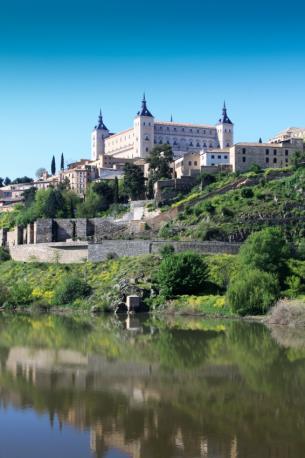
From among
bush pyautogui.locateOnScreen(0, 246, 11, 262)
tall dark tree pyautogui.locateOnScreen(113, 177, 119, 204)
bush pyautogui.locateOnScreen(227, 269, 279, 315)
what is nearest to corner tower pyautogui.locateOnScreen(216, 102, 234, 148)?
tall dark tree pyautogui.locateOnScreen(113, 177, 119, 204)

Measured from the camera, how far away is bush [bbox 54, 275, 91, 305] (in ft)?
166

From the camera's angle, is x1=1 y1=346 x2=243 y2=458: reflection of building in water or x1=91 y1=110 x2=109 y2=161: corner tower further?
x1=91 y1=110 x2=109 y2=161: corner tower

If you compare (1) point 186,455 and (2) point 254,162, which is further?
(2) point 254,162

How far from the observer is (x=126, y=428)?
59.8 ft

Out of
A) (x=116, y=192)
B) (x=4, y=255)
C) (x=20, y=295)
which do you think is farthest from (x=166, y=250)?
(x=116, y=192)

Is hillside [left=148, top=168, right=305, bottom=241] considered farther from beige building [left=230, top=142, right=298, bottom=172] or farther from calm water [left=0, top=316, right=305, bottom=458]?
calm water [left=0, top=316, right=305, bottom=458]

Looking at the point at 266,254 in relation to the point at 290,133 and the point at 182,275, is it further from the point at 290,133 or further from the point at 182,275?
the point at 290,133

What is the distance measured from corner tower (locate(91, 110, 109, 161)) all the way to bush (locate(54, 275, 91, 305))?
66.5m

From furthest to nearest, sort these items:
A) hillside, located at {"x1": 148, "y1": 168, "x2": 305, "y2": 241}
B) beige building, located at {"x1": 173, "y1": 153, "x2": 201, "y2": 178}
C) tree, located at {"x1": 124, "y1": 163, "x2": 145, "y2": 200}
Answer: beige building, located at {"x1": 173, "y1": 153, "x2": 201, "y2": 178}, tree, located at {"x1": 124, "y1": 163, "x2": 145, "y2": 200}, hillside, located at {"x1": 148, "y1": 168, "x2": 305, "y2": 241}

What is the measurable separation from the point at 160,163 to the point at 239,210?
770 inches

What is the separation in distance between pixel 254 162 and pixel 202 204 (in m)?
17.3

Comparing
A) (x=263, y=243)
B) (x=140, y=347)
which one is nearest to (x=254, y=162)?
(x=263, y=243)

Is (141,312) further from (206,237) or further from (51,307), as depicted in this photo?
(206,237)

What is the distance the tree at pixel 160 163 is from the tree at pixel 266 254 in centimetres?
2946
